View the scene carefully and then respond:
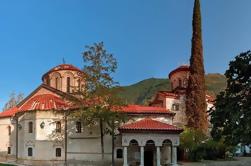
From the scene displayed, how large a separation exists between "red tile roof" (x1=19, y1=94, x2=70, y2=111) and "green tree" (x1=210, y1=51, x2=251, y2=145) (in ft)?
68.9

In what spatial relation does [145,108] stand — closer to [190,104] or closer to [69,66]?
[190,104]

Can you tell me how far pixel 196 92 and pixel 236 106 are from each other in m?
22.4

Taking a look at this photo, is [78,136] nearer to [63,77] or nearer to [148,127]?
[148,127]

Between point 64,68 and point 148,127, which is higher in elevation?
point 64,68

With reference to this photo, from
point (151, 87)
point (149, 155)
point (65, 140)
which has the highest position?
point (151, 87)

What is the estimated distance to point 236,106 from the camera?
1714 cm

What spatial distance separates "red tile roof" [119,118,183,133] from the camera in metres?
32.5

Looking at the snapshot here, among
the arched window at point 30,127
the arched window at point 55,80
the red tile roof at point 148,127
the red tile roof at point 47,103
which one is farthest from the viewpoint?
the arched window at point 55,80

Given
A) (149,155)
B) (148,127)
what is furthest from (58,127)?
(148,127)

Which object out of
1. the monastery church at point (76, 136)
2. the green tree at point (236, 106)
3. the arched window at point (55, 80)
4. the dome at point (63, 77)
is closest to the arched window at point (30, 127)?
the monastery church at point (76, 136)

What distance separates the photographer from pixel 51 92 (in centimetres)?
4025

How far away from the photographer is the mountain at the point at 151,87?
127544 mm

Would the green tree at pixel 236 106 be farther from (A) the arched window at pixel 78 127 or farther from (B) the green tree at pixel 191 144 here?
(A) the arched window at pixel 78 127

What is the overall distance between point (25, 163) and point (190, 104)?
650 inches
